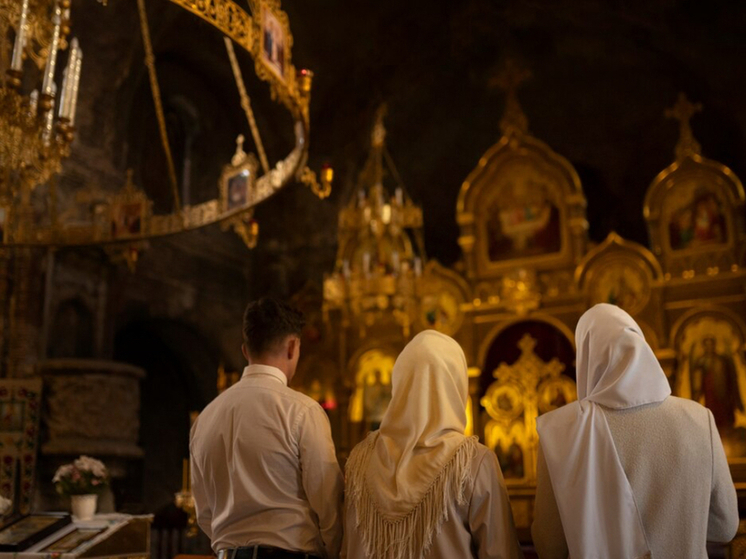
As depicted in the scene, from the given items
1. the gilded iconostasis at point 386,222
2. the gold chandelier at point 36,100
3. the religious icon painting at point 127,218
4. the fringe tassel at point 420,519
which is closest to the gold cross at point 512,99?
the gilded iconostasis at point 386,222

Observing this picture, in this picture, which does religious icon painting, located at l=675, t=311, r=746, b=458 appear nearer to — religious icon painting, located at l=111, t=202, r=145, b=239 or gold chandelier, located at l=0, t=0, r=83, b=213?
religious icon painting, located at l=111, t=202, r=145, b=239

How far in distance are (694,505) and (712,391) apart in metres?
7.05

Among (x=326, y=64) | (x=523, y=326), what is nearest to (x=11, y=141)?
(x=523, y=326)

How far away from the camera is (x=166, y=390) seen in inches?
478

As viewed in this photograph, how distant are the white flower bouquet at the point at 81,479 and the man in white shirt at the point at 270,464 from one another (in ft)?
9.10

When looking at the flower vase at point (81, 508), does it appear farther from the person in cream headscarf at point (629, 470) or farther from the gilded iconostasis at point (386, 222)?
the person in cream headscarf at point (629, 470)

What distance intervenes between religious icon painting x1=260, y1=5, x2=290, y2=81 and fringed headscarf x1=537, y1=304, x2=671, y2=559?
298 cm

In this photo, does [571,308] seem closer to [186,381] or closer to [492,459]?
[186,381]

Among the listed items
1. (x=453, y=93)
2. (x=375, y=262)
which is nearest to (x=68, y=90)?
(x=375, y=262)

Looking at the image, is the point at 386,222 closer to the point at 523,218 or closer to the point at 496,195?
the point at 496,195

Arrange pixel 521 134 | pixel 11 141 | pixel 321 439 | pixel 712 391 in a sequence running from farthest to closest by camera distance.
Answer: pixel 521 134, pixel 712 391, pixel 11 141, pixel 321 439

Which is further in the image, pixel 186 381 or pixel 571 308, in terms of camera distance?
pixel 186 381

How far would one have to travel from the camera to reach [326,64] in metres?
11.9

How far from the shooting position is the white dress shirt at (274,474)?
261cm
